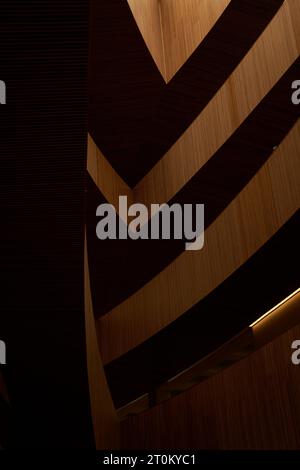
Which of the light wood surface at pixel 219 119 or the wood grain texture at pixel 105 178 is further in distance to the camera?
the wood grain texture at pixel 105 178

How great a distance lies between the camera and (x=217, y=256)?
9117 millimetres

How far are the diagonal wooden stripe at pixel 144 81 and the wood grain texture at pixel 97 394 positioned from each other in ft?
14.9

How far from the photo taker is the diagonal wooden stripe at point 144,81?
960 centimetres

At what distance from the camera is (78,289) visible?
553cm

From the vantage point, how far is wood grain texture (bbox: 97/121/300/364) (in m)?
8.06

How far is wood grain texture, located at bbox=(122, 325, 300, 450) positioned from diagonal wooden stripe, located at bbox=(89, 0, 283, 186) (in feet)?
16.0

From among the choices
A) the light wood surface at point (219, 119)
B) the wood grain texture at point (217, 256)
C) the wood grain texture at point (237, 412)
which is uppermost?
the light wood surface at point (219, 119)

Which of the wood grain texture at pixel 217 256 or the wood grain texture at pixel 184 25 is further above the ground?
the wood grain texture at pixel 184 25

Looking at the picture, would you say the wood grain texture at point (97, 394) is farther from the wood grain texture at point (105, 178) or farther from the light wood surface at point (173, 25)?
the light wood surface at point (173, 25)

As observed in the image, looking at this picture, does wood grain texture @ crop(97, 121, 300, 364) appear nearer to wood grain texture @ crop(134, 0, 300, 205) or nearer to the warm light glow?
the warm light glow

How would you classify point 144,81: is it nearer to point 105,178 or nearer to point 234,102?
point 234,102

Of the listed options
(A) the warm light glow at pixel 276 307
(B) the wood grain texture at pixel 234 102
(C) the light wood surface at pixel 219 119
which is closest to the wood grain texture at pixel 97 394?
(A) the warm light glow at pixel 276 307

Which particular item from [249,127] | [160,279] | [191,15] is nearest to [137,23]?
[191,15]

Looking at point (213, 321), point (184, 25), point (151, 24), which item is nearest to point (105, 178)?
point (151, 24)
